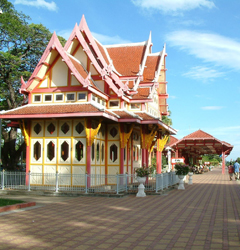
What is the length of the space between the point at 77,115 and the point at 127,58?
1072 cm

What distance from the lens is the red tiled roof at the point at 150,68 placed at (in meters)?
25.0

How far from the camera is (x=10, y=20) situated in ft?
92.0

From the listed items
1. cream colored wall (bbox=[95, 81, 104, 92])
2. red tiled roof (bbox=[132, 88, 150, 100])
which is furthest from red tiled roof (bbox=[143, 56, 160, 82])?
cream colored wall (bbox=[95, 81, 104, 92])

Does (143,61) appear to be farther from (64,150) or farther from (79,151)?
(64,150)

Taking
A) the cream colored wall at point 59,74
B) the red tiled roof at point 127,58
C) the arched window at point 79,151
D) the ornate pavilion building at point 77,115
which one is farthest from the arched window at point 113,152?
the red tiled roof at point 127,58

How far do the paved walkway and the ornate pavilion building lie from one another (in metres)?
5.18

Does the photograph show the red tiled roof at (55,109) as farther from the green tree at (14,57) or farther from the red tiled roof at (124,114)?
the green tree at (14,57)

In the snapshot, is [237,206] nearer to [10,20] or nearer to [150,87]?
[150,87]

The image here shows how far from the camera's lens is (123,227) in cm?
887

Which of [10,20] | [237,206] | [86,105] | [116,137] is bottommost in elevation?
[237,206]

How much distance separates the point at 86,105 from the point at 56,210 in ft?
23.8

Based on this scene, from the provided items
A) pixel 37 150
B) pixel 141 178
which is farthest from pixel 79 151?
pixel 141 178

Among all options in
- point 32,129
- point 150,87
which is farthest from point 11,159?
point 150,87

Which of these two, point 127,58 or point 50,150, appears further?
point 127,58
